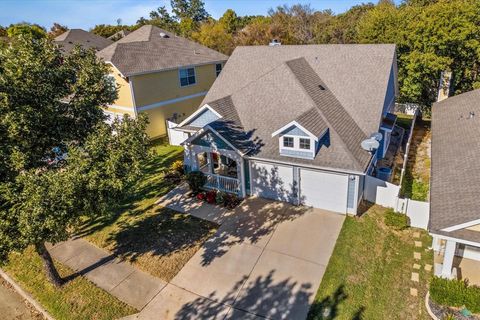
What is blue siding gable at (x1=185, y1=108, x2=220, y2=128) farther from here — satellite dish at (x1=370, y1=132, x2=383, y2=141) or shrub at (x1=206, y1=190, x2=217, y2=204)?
satellite dish at (x1=370, y1=132, x2=383, y2=141)

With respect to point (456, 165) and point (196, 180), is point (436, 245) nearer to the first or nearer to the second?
point (456, 165)

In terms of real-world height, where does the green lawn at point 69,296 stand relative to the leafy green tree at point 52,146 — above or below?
below

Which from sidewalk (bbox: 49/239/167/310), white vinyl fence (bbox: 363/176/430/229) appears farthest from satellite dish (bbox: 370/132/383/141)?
sidewalk (bbox: 49/239/167/310)

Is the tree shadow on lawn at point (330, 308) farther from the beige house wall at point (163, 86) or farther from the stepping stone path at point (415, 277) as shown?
the beige house wall at point (163, 86)

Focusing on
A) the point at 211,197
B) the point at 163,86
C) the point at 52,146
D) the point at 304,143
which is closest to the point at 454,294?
the point at 304,143

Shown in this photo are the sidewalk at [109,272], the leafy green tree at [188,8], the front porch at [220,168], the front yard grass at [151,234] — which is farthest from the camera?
the leafy green tree at [188,8]

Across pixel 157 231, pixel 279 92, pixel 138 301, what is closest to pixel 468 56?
pixel 279 92

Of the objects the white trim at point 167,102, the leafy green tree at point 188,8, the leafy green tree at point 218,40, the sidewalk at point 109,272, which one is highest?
the leafy green tree at point 188,8

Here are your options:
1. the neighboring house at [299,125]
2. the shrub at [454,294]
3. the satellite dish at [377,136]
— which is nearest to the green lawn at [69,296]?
the neighboring house at [299,125]
